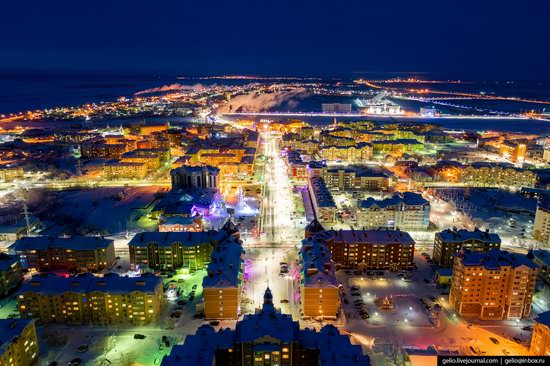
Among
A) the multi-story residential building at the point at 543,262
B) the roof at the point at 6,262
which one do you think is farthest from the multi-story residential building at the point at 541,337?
the roof at the point at 6,262

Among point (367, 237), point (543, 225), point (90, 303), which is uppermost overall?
point (367, 237)

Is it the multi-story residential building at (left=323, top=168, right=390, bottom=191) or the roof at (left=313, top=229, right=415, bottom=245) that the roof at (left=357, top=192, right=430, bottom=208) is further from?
the multi-story residential building at (left=323, top=168, right=390, bottom=191)

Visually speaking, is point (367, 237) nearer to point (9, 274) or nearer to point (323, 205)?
point (323, 205)

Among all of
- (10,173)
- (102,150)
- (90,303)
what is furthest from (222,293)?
(102,150)

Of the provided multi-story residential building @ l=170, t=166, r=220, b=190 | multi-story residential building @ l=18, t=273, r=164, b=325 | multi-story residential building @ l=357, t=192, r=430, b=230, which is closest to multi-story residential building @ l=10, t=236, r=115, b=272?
multi-story residential building @ l=18, t=273, r=164, b=325

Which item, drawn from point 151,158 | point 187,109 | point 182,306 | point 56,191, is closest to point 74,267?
point 182,306

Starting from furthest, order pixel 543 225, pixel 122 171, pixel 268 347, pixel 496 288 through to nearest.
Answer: pixel 122 171 < pixel 543 225 < pixel 496 288 < pixel 268 347

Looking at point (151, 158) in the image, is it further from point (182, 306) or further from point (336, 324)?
point (336, 324)
